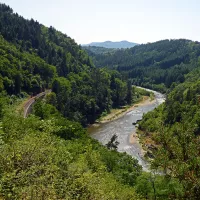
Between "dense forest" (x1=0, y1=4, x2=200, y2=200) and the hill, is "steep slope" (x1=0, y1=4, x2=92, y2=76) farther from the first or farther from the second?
"dense forest" (x1=0, y1=4, x2=200, y2=200)

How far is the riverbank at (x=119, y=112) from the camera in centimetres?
12651

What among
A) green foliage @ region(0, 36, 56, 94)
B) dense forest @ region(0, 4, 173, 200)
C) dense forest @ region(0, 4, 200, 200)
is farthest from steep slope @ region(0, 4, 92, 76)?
green foliage @ region(0, 36, 56, 94)

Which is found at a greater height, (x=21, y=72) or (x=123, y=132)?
(x=21, y=72)

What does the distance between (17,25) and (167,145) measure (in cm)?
17205

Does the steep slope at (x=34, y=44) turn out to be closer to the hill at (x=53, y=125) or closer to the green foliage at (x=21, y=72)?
the hill at (x=53, y=125)

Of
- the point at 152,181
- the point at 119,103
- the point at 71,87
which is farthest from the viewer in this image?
the point at 119,103

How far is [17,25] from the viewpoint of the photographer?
173m

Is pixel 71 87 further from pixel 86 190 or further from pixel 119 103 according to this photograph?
pixel 86 190

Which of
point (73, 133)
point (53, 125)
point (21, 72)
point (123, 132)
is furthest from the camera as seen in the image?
point (21, 72)

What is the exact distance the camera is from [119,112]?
14138 centimetres

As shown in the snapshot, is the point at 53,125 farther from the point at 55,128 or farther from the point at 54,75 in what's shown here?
the point at 54,75

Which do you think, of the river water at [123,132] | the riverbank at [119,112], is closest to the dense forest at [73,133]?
the riverbank at [119,112]

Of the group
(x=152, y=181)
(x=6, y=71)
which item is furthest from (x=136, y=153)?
(x=6, y=71)

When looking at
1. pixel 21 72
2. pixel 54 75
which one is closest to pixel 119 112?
pixel 54 75
